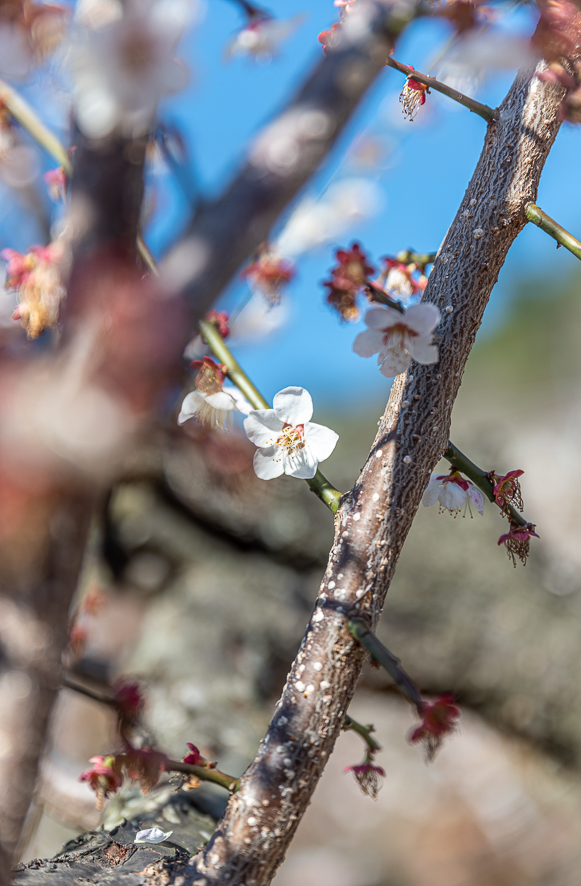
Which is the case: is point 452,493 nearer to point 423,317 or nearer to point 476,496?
point 476,496

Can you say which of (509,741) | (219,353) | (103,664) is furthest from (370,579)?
(509,741)

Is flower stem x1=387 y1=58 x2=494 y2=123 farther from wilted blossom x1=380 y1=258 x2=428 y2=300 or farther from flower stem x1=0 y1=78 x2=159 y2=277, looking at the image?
flower stem x1=0 y1=78 x2=159 y2=277

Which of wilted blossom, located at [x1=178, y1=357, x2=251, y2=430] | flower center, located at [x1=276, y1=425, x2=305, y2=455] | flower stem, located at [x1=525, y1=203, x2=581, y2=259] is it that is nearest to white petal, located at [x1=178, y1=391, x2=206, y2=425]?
wilted blossom, located at [x1=178, y1=357, x2=251, y2=430]

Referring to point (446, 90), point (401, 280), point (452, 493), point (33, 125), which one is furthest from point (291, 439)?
point (33, 125)

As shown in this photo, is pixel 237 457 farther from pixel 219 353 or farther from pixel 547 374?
pixel 547 374

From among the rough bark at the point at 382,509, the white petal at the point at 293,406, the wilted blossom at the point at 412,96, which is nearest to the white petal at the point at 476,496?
the rough bark at the point at 382,509

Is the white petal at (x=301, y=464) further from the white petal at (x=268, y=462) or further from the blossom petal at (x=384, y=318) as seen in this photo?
the blossom petal at (x=384, y=318)

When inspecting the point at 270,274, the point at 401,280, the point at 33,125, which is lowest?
the point at 33,125

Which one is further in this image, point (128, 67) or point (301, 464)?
point (301, 464)
